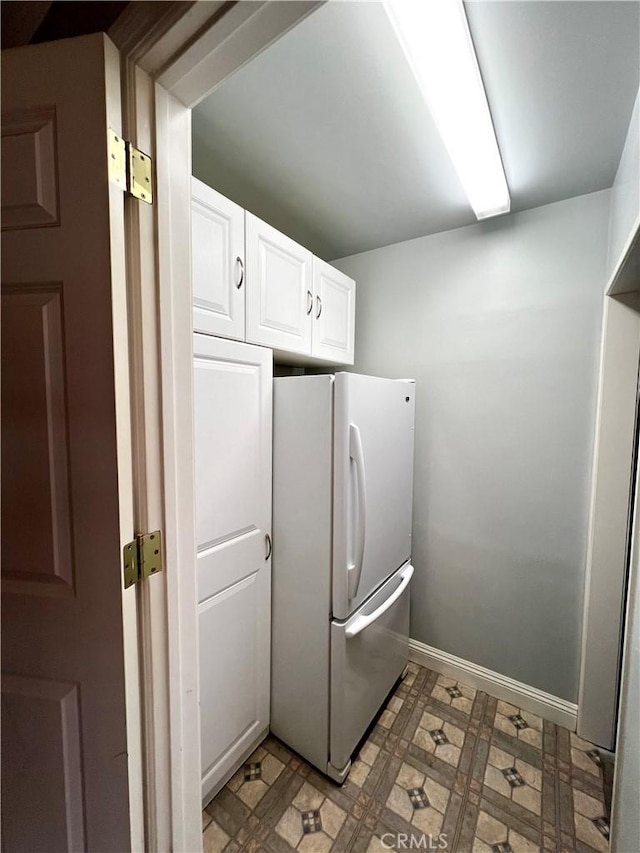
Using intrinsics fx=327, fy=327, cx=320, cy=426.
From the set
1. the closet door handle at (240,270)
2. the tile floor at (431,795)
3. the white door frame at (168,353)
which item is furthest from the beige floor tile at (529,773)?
the closet door handle at (240,270)

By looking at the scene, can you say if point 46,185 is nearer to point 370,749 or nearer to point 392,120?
point 392,120

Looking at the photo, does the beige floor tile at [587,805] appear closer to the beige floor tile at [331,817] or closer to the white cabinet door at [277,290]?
the beige floor tile at [331,817]

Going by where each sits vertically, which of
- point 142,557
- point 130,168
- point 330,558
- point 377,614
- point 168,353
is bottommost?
point 377,614

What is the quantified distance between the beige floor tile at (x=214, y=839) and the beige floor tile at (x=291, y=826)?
7.7 inches

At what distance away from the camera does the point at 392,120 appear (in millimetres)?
1153

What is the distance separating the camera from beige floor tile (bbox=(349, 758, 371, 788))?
137 centimetres

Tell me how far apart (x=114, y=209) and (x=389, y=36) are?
3.02ft

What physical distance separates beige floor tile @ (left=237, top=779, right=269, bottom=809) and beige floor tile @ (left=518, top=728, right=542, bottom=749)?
1220 mm

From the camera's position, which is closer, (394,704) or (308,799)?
(308,799)

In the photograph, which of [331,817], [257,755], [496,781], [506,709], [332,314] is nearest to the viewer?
[331,817]

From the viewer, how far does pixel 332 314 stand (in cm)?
185

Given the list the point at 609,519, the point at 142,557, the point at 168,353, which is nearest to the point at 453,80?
the point at 168,353

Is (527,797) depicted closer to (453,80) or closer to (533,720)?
(533,720)

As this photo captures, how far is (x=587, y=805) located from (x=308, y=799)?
1.10 metres
